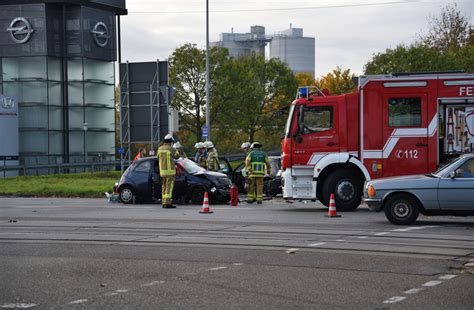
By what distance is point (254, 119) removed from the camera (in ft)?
185

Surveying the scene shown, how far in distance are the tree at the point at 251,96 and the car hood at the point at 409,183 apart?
33.5 metres

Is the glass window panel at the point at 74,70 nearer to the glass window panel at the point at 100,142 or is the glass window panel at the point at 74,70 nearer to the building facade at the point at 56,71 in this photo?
the building facade at the point at 56,71

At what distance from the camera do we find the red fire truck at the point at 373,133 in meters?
18.3

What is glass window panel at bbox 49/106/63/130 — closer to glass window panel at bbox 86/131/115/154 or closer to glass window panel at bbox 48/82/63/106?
glass window panel at bbox 48/82/63/106

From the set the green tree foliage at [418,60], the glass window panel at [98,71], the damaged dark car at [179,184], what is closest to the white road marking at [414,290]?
the damaged dark car at [179,184]

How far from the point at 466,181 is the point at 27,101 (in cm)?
4802

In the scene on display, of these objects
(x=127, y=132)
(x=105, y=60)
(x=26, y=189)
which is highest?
(x=105, y=60)

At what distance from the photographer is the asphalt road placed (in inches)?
310

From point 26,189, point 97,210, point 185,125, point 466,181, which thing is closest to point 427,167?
point 466,181

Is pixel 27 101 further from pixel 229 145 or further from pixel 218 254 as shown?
pixel 218 254

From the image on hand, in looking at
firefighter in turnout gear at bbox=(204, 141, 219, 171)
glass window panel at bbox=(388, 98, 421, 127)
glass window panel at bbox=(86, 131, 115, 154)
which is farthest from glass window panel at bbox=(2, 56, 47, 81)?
glass window panel at bbox=(388, 98, 421, 127)

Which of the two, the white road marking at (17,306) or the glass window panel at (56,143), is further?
the glass window panel at (56,143)

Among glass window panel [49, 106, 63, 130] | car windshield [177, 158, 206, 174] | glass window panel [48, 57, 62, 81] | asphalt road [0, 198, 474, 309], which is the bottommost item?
asphalt road [0, 198, 474, 309]

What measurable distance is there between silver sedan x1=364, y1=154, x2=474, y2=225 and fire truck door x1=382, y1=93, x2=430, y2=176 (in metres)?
3.01
